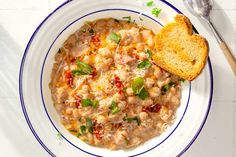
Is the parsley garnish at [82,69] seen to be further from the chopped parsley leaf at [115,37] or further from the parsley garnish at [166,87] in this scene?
the parsley garnish at [166,87]

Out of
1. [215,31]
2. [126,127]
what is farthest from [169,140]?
[215,31]

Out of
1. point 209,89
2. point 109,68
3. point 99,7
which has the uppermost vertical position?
point 99,7

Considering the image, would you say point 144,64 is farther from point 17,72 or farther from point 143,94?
point 17,72

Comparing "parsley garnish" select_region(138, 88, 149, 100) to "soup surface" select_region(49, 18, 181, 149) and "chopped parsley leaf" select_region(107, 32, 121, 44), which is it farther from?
"chopped parsley leaf" select_region(107, 32, 121, 44)

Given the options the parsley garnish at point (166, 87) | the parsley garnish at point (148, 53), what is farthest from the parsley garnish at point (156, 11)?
the parsley garnish at point (166, 87)

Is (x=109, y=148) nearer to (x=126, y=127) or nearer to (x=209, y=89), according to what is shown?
(x=126, y=127)

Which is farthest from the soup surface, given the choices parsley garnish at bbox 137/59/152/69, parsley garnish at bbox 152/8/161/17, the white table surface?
the white table surface
